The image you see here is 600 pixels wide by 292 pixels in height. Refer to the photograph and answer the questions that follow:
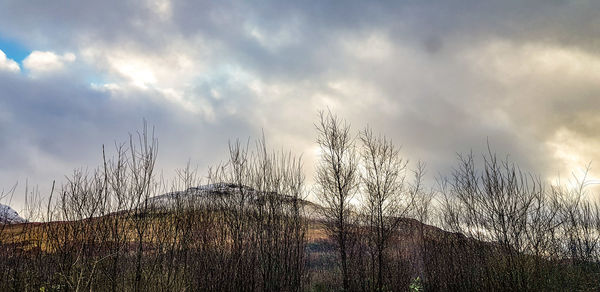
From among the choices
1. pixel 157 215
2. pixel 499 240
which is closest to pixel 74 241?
pixel 157 215

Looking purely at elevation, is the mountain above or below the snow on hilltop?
above

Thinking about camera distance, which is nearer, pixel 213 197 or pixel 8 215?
pixel 8 215

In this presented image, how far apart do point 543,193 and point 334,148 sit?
584 centimetres

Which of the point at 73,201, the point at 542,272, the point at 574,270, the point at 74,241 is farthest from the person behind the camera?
the point at 574,270

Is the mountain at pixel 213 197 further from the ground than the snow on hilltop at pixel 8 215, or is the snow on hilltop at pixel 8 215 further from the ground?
the mountain at pixel 213 197

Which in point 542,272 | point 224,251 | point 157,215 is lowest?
point 542,272

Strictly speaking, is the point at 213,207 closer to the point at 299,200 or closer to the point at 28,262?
the point at 299,200

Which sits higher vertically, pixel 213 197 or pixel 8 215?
pixel 213 197

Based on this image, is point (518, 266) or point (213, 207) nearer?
point (518, 266)

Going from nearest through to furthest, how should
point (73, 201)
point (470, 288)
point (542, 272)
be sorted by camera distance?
point (73, 201) < point (542, 272) < point (470, 288)

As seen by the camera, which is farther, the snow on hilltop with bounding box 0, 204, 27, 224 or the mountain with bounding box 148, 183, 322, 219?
the mountain with bounding box 148, 183, 322, 219

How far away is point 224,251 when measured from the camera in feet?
26.3

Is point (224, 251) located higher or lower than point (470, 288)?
higher

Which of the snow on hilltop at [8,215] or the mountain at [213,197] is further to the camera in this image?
the mountain at [213,197]
